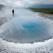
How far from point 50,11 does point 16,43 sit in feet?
26.2

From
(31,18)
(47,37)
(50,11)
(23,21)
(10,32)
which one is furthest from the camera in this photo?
(50,11)

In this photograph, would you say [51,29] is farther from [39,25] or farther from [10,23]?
[10,23]

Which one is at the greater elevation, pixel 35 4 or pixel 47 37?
pixel 35 4

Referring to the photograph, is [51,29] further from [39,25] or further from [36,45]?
[36,45]

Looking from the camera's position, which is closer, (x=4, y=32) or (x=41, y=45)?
(x=41, y=45)

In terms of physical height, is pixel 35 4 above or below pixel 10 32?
above

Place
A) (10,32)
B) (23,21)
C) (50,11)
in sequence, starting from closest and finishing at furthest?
1. (10,32)
2. (23,21)
3. (50,11)

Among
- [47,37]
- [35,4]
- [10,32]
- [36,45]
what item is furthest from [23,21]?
[35,4]

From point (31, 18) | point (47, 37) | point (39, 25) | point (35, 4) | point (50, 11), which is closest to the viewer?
point (47, 37)

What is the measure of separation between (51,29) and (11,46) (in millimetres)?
3824

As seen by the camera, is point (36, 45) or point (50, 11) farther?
point (50, 11)

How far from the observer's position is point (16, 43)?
8188 millimetres

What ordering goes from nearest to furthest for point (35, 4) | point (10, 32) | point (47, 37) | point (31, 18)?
point (47, 37), point (10, 32), point (31, 18), point (35, 4)

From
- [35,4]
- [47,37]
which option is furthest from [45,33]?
[35,4]
